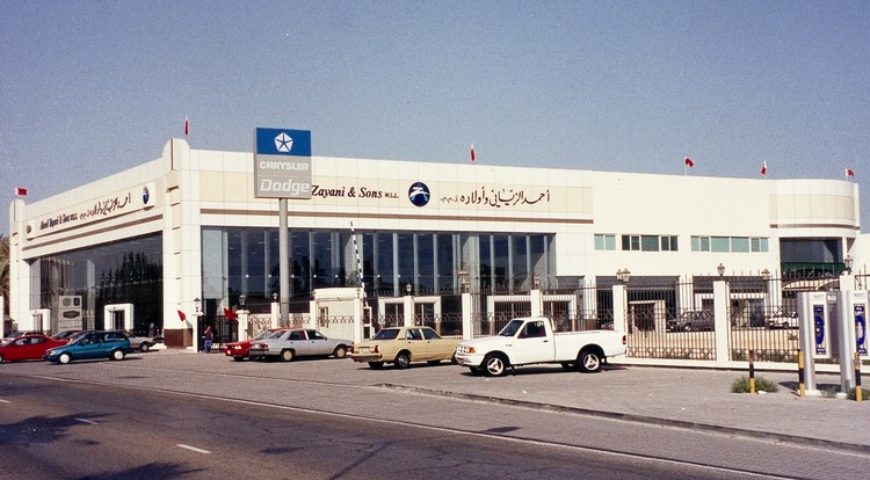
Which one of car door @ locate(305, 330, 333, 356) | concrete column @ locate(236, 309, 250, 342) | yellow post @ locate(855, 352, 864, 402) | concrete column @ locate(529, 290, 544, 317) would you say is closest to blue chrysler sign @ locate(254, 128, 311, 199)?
concrete column @ locate(236, 309, 250, 342)

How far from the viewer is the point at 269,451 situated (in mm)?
13922

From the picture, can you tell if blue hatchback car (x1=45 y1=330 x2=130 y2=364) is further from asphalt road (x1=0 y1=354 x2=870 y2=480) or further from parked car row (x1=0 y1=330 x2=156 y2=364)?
asphalt road (x1=0 y1=354 x2=870 y2=480)

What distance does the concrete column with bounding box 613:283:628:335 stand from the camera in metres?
32.8

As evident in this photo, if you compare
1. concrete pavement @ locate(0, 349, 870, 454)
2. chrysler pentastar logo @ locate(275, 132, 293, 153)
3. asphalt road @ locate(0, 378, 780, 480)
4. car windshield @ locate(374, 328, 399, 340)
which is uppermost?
chrysler pentastar logo @ locate(275, 132, 293, 153)

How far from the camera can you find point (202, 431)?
648 inches

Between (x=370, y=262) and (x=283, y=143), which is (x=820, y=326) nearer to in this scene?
(x=283, y=143)

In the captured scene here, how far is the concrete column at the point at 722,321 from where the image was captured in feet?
95.6

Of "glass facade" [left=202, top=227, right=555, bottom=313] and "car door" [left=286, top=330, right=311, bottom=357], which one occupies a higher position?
"glass facade" [left=202, top=227, right=555, bottom=313]

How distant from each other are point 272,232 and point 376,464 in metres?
48.8

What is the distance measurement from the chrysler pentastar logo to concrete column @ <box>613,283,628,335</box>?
23622 mm

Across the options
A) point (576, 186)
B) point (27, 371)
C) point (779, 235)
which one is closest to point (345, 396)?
point (27, 371)

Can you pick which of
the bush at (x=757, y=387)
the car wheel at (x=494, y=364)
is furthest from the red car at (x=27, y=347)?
the bush at (x=757, y=387)

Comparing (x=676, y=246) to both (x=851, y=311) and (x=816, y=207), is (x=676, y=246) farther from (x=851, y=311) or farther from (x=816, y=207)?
(x=851, y=311)

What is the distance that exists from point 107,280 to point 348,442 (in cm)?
5668
